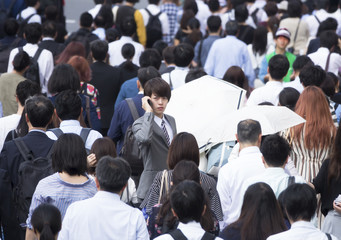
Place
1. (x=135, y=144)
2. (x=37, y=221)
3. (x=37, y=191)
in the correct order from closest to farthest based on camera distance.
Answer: (x=37, y=221)
(x=37, y=191)
(x=135, y=144)

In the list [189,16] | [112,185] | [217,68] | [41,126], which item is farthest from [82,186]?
[189,16]

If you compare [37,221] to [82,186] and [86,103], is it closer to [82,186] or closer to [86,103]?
[82,186]

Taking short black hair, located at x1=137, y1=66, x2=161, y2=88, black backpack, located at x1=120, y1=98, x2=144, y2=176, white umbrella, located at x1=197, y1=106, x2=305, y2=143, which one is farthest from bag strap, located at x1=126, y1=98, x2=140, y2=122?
white umbrella, located at x1=197, y1=106, x2=305, y2=143

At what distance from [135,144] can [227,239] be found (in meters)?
2.26

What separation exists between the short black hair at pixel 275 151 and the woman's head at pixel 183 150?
0.52 metres

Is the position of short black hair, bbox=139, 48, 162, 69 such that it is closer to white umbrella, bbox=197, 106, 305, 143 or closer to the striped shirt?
white umbrella, bbox=197, 106, 305, 143

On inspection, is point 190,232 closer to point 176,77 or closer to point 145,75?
point 145,75

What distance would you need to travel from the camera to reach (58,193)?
5.68 meters

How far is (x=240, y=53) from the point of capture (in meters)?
→ 11.6

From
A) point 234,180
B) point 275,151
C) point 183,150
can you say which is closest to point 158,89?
point 183,150

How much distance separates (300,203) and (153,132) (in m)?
2.45

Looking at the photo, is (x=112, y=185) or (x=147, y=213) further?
(x=147, y=213)

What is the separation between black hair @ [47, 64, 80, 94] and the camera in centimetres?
820

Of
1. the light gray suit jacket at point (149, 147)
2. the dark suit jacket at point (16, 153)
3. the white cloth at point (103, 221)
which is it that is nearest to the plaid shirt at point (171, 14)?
the light gray suit jacket at point (149, 147)
